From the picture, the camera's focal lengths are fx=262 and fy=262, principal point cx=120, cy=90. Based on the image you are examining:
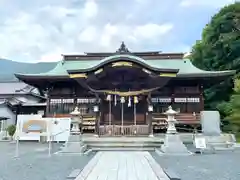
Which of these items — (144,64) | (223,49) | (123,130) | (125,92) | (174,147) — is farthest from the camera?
(223,49)

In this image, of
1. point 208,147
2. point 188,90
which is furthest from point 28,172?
point 188,90

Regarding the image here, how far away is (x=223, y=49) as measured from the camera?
68.7ft

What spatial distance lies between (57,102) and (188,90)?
8.03 m

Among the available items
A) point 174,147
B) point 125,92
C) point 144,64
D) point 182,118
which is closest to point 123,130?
point 125,92

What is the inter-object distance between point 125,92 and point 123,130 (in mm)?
2245

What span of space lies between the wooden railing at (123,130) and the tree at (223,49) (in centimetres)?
969

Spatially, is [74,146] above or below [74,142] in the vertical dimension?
below

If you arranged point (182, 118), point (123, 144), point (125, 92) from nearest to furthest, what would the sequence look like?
point (123, 144) < point (125, 92) < point (182, 118)

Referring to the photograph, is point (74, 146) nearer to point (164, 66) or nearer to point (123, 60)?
point (123, 60)

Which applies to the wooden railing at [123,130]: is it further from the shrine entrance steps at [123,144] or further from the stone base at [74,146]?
the stone base at [74,146]

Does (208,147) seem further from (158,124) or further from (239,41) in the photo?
(239,41)

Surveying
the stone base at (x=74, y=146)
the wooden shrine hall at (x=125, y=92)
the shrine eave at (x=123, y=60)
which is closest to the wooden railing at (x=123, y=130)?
the wooden shrine hall at (x=125, y=92)

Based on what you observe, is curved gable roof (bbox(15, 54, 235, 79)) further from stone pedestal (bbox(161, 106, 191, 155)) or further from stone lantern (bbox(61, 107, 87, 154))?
stone pedestal (bbox(161, 106, 191, 155))

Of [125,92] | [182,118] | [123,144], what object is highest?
[125,92]
